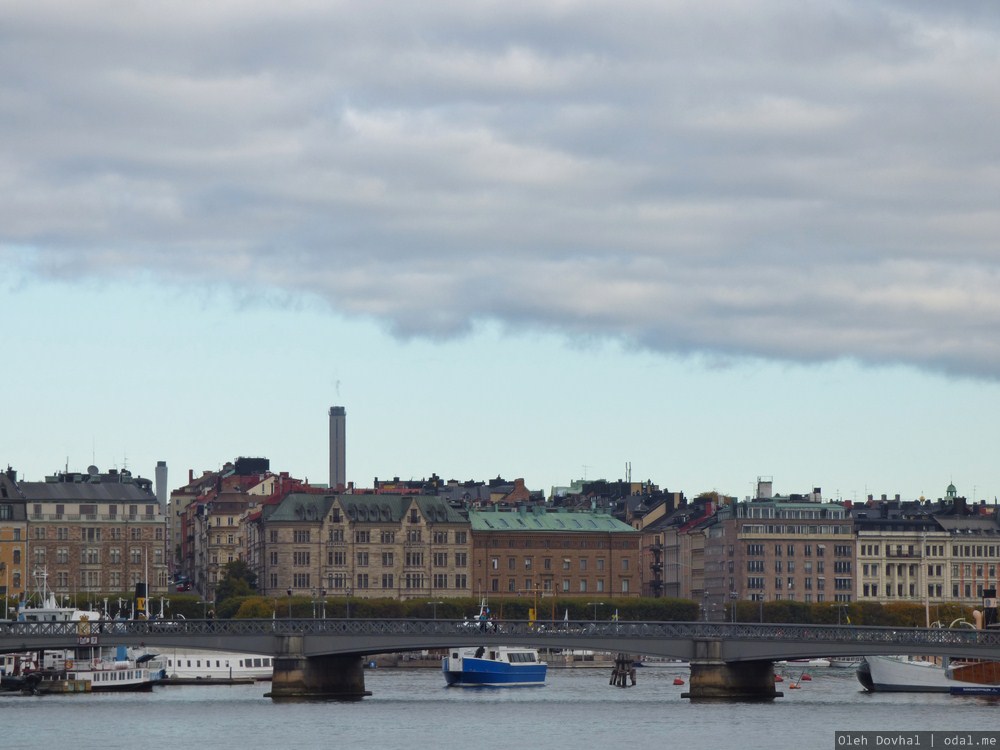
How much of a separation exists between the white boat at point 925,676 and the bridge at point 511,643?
15.2m

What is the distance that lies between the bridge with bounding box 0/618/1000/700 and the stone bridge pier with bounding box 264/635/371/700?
2.0 inches

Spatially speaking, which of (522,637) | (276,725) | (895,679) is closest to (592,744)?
(276,725)

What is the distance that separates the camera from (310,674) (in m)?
126

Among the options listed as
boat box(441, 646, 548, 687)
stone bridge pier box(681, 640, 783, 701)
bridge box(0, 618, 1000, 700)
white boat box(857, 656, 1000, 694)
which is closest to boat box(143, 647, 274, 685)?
boat box(441, 646, 548, 687)

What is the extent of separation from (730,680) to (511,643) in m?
12.3

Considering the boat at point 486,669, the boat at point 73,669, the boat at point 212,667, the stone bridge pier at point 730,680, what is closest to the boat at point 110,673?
the boat at point 73,669

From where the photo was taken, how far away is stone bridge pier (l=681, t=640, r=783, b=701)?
125 metres

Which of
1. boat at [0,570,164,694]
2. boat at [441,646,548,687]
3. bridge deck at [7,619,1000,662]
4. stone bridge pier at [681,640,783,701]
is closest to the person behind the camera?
bridge deck at [7,619,1000,662]

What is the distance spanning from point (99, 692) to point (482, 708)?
1192 inches

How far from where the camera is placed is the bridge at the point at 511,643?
121 meters

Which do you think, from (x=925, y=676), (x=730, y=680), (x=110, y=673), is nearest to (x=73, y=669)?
(x=110, y=673)

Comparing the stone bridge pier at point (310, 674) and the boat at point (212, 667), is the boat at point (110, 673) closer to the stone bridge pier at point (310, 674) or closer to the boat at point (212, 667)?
the boat at point (212, 667)

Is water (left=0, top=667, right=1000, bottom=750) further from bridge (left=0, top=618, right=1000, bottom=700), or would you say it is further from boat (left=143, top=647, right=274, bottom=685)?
boat (left=143, top=647, right=274, bottom=685)

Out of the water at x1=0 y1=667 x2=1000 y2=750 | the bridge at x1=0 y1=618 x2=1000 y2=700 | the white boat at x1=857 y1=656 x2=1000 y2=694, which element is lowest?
the water at x1=0 y1=667 x2=1000 y2=750
